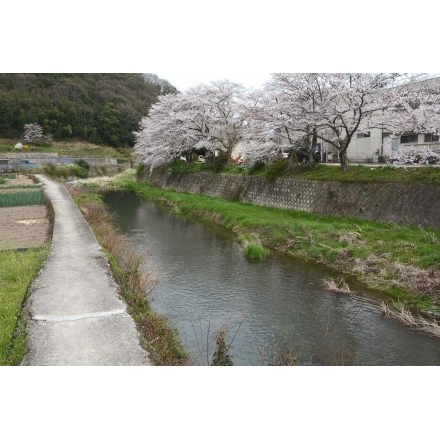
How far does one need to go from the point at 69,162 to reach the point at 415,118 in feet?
140

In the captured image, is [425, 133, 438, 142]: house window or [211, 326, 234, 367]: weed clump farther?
[425, 133, 438, 142]: house window

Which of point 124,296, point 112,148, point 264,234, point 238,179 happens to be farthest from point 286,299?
point 112,148

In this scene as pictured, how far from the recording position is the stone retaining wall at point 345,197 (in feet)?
37.7

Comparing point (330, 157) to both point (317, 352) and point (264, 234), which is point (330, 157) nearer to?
point (264, 234)

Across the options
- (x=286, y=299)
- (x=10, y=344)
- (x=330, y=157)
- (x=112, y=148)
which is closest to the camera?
(x=10, y=344)

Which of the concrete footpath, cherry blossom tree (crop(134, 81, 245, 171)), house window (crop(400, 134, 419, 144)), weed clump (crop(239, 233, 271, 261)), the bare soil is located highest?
cherry blossom tree (crop(134, 81, 245, 171))

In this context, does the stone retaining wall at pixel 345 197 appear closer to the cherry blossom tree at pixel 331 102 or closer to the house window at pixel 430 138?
the cherry blossom tree at pixel 331 102

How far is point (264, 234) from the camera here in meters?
13.5

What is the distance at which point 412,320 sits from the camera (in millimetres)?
7156

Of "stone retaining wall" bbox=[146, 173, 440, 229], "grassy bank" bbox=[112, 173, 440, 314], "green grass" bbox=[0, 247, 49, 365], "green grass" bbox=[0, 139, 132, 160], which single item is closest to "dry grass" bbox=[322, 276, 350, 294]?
"grassy bank" bbox=[112, 173, 440, 314]

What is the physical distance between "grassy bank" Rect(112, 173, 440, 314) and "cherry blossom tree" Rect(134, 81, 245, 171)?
29.1 feet

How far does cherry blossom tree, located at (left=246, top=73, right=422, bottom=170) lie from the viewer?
1409cm

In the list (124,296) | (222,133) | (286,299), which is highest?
(222,133)

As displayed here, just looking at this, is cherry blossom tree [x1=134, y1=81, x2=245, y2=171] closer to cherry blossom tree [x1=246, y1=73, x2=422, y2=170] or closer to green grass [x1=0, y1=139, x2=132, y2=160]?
cherry blossom tree [x1=246, y1=73, x2=422, y2=170]
